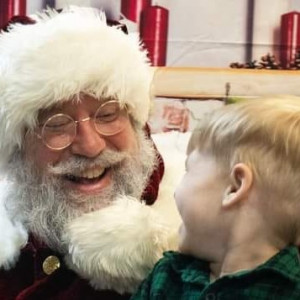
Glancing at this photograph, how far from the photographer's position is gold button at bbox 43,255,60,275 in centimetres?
129

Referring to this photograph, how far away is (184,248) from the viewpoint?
3.43 ft

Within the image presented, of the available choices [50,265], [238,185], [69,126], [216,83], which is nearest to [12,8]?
[216,83]

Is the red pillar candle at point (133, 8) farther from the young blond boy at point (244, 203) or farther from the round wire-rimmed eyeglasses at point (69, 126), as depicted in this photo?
the young blond boy at point (244, 203)

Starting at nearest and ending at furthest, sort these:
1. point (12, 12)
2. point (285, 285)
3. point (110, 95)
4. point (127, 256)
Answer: point (285, 285) → point (127, 256) → point (110, 95) → point (12, 12)

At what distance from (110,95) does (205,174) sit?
1.16 feet

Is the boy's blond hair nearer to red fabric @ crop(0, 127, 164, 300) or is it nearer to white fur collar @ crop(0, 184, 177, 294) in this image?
white fur collar @ crop(0, 184, 177, 294)

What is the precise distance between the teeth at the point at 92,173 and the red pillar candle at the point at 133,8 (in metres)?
0.70

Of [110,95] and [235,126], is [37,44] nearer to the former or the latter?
[110,95]

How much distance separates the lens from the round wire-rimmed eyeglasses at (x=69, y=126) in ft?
4.22

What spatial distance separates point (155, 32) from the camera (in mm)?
1891

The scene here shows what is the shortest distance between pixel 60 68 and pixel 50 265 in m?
0.36

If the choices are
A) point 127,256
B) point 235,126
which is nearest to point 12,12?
point 127,256

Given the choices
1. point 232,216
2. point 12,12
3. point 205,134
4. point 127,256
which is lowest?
point 127,256

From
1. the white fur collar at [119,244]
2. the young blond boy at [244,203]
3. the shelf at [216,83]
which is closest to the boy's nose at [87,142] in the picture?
the white fur collar at [119,244]
